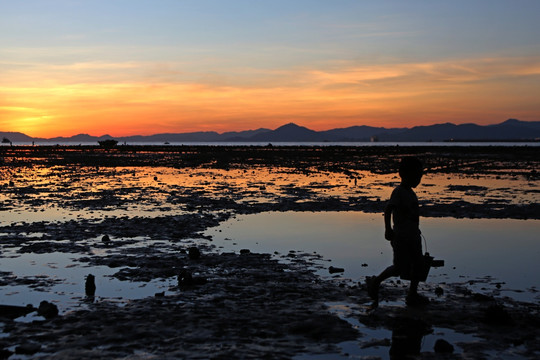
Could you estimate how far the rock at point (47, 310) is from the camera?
8016 mm

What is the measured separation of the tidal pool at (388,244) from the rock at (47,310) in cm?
520

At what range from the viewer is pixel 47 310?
805 cm

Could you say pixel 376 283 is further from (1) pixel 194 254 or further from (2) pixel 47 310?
(2) pixel 47 310

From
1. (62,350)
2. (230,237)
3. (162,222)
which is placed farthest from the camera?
(162,222)

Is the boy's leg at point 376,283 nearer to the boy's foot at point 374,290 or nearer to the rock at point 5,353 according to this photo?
the boy's foot at point 374,290

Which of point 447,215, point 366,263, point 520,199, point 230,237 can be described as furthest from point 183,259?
point 520,199

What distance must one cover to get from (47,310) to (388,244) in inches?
344

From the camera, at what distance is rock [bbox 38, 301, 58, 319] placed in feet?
26.3

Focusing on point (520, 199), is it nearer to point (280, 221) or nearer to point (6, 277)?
point (280, 221)

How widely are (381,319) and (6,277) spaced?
747 cm

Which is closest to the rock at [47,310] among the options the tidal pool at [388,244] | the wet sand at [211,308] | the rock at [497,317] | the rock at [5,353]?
the wet sand at [211,308]

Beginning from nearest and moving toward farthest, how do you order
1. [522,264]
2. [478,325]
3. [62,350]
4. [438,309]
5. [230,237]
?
[62,350] < [478,325] < [438,309] < [522,264] < [230,237]

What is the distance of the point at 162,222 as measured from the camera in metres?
17.7

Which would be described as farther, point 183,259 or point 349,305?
point 183,259
